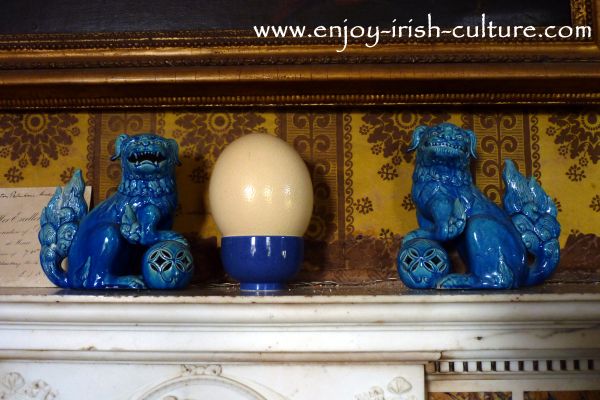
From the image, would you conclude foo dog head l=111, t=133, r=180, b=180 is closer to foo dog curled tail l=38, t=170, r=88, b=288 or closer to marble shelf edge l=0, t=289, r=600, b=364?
foo dog curled tail l=38, t=170, r=88, b=288

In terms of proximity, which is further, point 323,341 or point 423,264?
point 423,264

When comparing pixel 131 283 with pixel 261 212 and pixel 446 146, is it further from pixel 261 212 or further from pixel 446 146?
pixel 446 146

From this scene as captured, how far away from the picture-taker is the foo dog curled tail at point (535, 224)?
0.70 metres

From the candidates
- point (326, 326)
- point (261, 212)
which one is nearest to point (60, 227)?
point (261, 212)

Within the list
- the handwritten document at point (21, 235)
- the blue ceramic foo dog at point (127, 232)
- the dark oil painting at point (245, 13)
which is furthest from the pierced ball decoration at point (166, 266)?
the dark oil painting at point (245, 13)

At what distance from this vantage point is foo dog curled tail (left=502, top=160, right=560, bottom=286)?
→ 703mm

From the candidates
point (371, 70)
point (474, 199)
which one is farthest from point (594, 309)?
point (371, 70)

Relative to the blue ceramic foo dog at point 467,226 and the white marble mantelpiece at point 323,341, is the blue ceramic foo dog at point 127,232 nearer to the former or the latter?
the white marble mantelpiece at point 323,341

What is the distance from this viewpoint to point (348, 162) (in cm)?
88

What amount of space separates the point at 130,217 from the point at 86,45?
11.9 inches

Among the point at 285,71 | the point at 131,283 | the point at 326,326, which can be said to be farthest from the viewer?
the point at 285,71

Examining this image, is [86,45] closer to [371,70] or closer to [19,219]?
[19,219]

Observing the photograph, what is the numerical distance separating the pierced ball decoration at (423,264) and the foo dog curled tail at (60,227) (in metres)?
0.39

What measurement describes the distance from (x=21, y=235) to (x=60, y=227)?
0.16m
